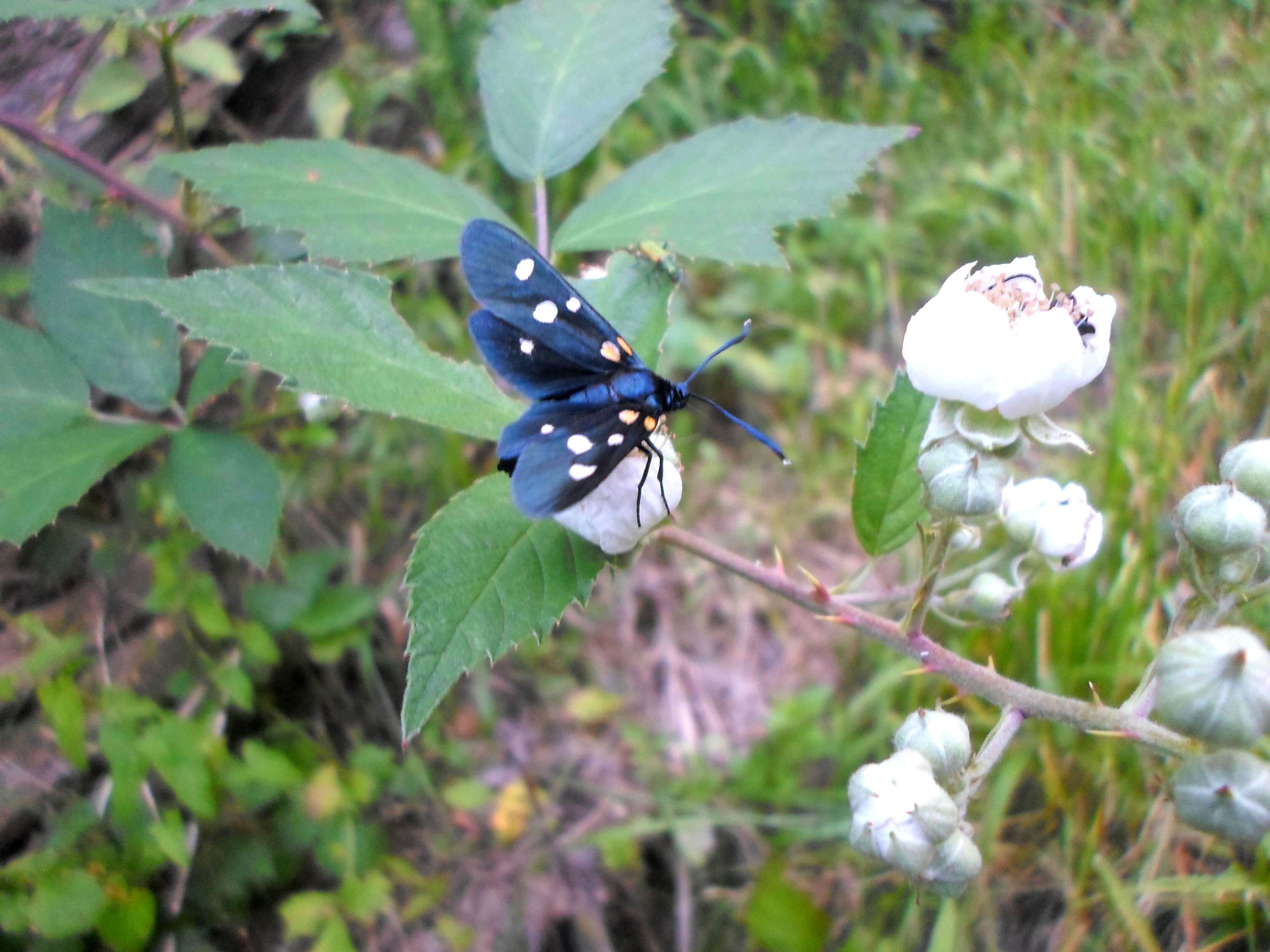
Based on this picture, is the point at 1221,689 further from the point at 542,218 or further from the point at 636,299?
the point at 542,218

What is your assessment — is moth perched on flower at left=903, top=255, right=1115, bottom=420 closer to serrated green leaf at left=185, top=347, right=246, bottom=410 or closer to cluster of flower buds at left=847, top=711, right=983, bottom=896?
cluster of flower buds at left=847, top=711, right=983, bottom=896

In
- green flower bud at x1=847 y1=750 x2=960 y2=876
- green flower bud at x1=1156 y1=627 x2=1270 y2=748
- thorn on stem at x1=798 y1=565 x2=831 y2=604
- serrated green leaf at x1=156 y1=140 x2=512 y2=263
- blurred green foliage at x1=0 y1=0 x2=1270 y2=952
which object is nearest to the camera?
green flower bud at x1=1156 y1=627 x2=1270 y2=748

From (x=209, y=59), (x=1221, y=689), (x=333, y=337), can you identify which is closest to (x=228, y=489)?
(x=333, y=337)

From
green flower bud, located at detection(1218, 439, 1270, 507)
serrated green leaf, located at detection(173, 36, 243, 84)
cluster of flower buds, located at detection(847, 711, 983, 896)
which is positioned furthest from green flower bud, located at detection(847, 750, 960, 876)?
serrated green leaf, located at detection(173, 36, 243, 84)

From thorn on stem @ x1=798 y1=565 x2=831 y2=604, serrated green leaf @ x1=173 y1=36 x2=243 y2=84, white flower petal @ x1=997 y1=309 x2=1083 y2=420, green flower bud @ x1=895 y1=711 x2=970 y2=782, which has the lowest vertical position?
green flower bud @ x1=895 y1=711 x2=970 y2=782

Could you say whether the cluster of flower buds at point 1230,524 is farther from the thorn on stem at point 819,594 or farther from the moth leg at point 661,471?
the moth leg at point 661,471

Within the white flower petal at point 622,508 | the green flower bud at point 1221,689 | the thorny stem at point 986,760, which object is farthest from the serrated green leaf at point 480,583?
the green flower bud at point 1221,689
